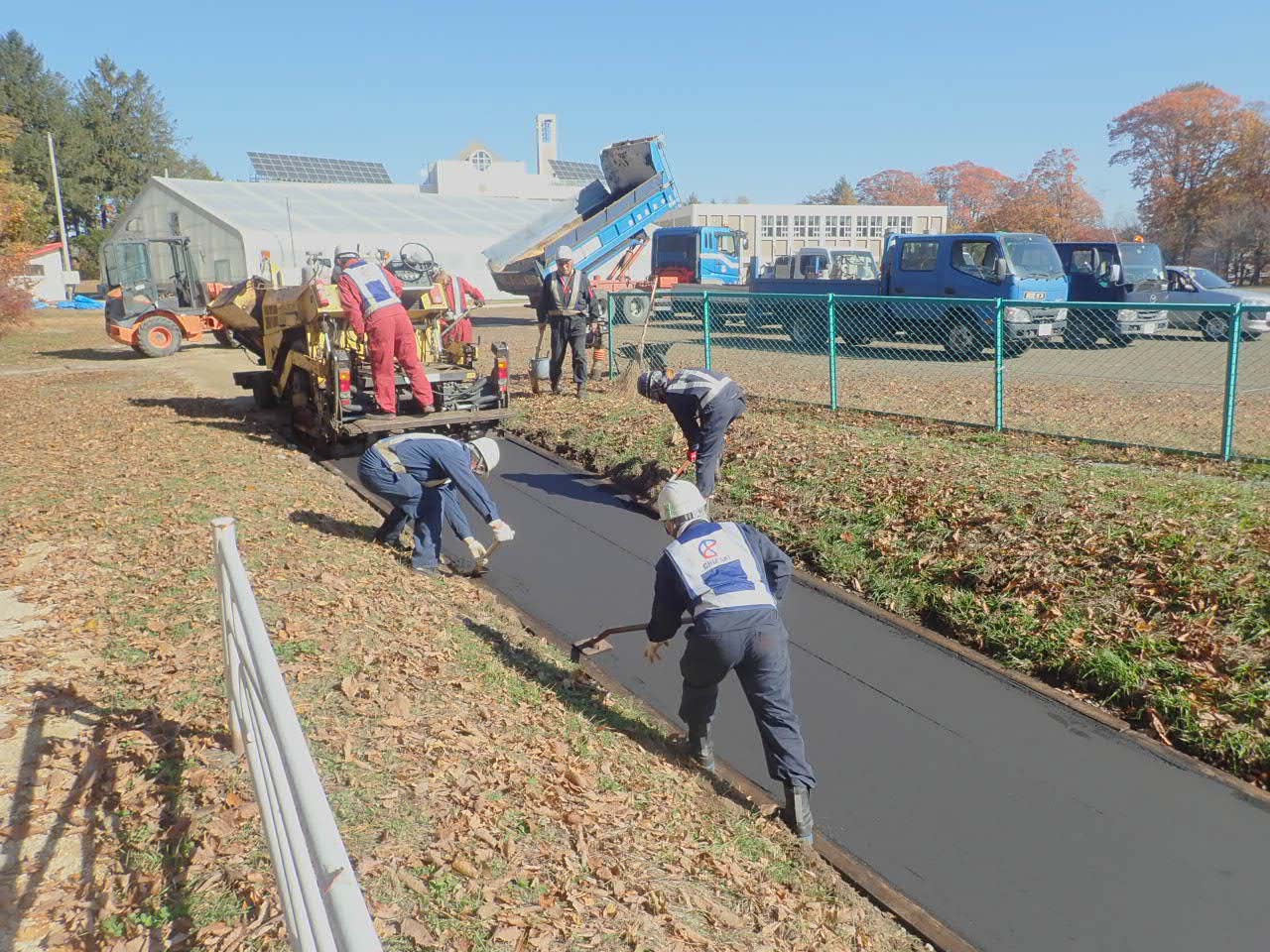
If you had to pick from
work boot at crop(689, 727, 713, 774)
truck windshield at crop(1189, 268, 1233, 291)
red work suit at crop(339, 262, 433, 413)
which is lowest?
work boot at crop(689, 727, 713, 774)

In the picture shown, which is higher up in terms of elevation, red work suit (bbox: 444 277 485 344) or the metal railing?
red work suit (bbox: 444 277 485 344)

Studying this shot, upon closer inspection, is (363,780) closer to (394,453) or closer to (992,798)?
(992,798)

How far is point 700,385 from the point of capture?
24.4ft

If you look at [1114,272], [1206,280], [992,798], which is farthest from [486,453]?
[1206,280]

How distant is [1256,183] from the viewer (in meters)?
40.3

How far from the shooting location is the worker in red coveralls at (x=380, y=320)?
8922 millimetres

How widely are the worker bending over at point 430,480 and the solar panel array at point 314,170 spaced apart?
4458 centimetres

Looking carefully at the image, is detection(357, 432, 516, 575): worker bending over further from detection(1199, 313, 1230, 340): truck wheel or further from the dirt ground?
detection(1199, 313, 1230, 340): truck wheel

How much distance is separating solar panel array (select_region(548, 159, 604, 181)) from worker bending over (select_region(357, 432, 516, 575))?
205 feet

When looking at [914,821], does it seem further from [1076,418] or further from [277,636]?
[1076,418]

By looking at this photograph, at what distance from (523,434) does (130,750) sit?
7167 mm

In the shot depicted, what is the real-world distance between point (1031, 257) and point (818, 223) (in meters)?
40.8

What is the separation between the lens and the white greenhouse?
34312 mm

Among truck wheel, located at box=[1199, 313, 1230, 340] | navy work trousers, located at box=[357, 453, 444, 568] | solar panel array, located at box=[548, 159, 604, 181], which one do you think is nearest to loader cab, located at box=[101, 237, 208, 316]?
Result: navy work trousers, located at box=[357, 453, 444, 568]
